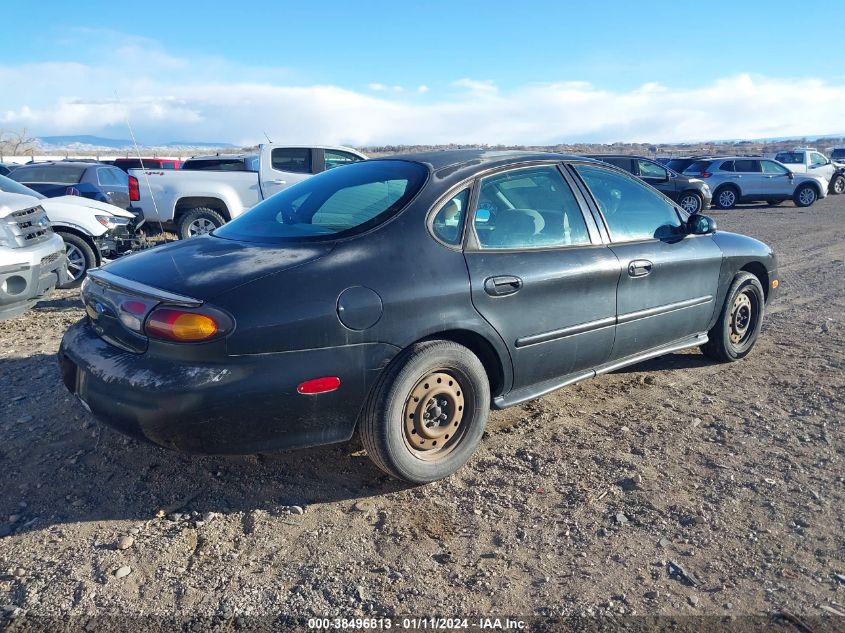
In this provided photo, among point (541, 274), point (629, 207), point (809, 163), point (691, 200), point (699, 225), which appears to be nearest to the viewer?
point (541, 274)

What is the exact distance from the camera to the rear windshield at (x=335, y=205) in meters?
3.46

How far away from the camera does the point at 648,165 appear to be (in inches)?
739

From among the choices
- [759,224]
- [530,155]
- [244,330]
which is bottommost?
[759,224]

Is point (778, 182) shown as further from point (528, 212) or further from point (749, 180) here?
point (528, 212)

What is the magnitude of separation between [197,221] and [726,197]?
16.7 meters

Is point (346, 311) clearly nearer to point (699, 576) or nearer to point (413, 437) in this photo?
point (413, 437)

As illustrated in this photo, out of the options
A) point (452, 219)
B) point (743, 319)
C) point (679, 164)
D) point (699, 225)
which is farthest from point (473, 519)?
point (679, 164)

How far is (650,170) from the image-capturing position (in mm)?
18641

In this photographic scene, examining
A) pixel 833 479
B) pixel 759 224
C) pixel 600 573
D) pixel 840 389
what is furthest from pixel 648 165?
pixel 600 573

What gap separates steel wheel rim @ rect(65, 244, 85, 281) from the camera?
7855 millimetres

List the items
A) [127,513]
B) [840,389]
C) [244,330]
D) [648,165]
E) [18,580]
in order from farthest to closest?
1. [648,165]
2. [840,389]
3. [127,513]
4. [244,330]
5. [18,580]

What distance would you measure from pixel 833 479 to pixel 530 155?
240 cm

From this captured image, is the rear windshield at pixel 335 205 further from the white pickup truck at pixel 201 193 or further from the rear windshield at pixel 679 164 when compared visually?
the rear windshield at pixel 679 164

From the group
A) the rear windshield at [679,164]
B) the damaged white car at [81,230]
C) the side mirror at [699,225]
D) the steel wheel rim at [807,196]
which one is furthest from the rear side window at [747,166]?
the damaged white car at [81,230]
